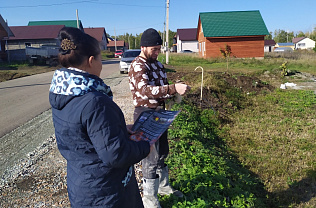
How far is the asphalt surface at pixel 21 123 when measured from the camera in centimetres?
482

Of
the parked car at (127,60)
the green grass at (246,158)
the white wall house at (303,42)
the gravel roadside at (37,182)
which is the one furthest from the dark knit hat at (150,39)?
the white wall house at (303,42)

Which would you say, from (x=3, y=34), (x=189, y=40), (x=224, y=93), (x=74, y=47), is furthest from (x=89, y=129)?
(x=189, y=40)

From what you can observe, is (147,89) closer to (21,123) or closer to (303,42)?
(21,123)

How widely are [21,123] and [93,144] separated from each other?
618cm

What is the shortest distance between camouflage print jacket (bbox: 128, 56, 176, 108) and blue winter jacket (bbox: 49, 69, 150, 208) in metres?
1.02

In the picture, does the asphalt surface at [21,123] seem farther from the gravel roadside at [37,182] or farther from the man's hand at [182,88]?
the man's hand at [182,88]

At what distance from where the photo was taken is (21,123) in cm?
673

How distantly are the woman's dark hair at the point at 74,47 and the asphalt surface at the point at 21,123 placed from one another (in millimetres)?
3310

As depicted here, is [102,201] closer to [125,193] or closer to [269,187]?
[125,193]

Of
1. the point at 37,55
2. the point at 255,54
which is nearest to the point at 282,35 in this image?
the point at 255,54

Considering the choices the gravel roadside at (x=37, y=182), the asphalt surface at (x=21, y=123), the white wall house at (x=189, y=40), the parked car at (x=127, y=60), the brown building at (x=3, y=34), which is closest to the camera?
the gravel roadside at (x=37, y=182)

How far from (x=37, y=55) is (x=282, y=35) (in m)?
117

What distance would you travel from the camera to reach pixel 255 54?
30828 mm

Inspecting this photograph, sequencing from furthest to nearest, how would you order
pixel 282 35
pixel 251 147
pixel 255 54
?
pixel 282 35 < pixel 255 54 < pixel 251 147
